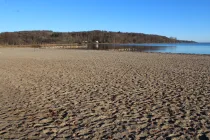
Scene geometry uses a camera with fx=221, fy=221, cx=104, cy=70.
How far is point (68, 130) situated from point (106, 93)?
3.70 meters

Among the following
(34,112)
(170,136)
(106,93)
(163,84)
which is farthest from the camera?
(163,84)

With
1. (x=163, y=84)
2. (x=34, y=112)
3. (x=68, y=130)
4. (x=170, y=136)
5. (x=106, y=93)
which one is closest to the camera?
(x=170, y=136)

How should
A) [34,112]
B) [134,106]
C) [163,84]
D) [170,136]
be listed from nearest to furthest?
[170,136] → [34,112] → [134,106] → [163,84]

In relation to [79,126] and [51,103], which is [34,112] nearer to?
[51,103]

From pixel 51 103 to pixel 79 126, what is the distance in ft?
7.49

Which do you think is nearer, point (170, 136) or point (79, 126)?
point (170, 136)

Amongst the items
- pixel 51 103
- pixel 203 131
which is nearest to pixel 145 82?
pixel 51 103

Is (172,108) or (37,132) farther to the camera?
(172,108)

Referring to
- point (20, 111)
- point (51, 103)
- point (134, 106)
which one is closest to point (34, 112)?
point (20, 111)

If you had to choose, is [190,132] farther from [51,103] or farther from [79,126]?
[51,103]

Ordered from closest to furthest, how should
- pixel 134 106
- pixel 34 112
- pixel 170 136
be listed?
pixel 170 136
pixel 34 112
pixel 134 106

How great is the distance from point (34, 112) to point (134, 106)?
9.65 ft

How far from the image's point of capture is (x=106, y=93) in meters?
8.51

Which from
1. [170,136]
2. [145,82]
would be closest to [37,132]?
[170,136]
